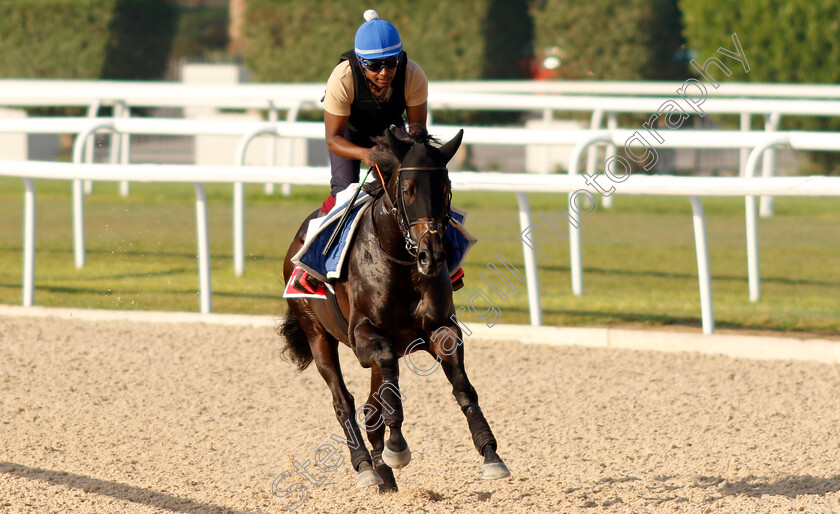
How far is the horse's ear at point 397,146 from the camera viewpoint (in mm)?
4145

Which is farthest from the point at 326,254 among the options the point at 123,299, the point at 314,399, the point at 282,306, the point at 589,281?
the point at 589,281

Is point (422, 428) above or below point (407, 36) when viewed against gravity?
below

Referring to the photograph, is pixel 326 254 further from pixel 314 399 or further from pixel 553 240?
pixel 553 240

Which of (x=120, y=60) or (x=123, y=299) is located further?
(x=120, y=60)

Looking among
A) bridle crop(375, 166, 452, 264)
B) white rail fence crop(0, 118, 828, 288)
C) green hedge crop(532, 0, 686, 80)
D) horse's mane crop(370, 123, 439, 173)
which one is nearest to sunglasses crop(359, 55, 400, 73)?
horse's mane crop(370, 123, 439, 173)

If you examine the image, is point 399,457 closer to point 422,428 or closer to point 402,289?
point 402,289

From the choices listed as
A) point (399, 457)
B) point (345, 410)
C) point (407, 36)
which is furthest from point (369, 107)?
point (407, 36)

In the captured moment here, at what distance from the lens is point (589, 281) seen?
9.77m

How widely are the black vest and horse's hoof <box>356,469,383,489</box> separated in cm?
129

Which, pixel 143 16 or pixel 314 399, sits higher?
pixel 143 16

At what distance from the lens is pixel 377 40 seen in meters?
4.45

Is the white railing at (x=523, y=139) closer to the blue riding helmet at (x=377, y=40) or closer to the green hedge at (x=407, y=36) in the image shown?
the blue riding helmet at (x=377, y=40)

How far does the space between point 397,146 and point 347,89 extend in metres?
0.62

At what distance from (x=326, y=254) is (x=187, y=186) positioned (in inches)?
485
